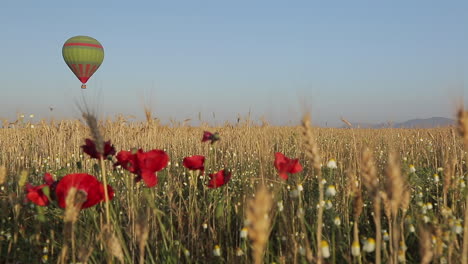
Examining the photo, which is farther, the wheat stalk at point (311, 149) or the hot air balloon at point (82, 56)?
the hot air balloon at point (82, 56)

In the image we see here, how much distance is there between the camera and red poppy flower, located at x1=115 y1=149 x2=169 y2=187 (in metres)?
1.87

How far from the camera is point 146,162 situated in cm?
187

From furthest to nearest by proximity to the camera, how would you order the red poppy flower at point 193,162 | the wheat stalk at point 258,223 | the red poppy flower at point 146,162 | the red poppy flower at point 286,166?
the red poppy flower at point 193,162 < the red poppy flower at point 286,166 < the red poppy flower at point 146,162 < the wheat stalk at point 258,223

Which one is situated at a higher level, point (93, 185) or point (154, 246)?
point (93, 185)

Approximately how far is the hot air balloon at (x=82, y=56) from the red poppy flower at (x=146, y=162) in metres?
22.8

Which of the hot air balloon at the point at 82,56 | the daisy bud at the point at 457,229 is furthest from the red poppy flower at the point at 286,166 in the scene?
the hot air balloon at the point at 82,56

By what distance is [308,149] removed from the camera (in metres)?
1.44

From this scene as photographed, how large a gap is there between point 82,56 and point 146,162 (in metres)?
23.2

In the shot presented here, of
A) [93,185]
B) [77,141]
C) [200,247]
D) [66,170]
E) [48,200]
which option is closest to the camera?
[93,185]

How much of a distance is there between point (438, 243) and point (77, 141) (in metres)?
5.80

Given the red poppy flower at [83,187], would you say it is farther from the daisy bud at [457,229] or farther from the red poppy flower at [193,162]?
the daisy bud at [457,229]

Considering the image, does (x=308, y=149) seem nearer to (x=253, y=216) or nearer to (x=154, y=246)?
(x=253, y=216)

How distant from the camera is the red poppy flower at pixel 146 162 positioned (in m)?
1.87

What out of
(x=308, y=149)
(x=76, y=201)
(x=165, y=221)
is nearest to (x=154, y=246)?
(x=165, y=221)
